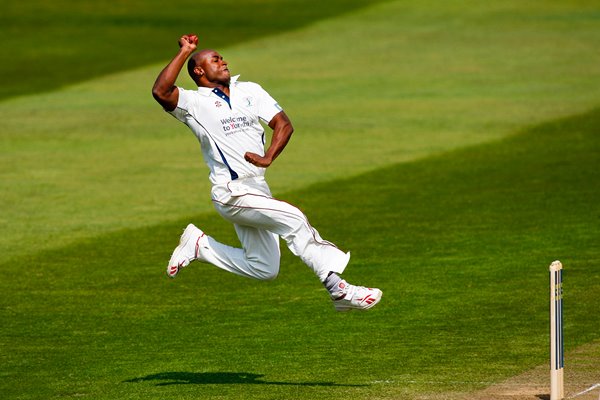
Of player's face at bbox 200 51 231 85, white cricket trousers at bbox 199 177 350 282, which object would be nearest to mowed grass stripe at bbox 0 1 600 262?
white cricket trousers at bbox 199 177 350 282

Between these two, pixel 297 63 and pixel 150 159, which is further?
pixel 297 63

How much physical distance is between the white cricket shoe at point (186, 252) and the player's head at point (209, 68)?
4.27ft

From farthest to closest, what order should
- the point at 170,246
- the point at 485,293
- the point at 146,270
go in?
the point at 170,246
the point at 146,270
the point at 485,293

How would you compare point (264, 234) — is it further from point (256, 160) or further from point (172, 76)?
point (172, 76)

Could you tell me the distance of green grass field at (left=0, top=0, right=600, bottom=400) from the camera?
37.0 feet

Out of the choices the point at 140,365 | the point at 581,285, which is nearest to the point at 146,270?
the point at 140,365

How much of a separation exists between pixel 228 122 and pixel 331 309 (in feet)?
10.7

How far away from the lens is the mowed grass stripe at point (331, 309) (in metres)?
10.8

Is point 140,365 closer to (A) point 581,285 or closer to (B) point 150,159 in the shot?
(A) point 581,285

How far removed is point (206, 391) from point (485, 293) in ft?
13.5

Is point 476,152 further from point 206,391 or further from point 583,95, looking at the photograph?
point 206,391

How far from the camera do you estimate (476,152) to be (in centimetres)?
2222

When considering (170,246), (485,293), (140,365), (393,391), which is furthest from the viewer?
(170,246)

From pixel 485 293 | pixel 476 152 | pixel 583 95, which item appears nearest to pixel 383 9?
pixel 583 95
